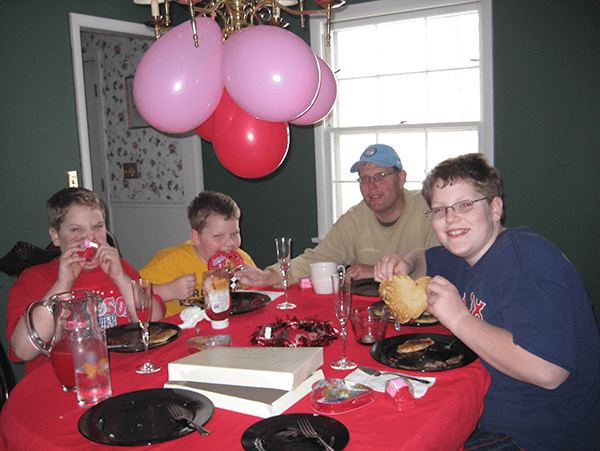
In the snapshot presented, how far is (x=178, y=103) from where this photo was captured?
1716 mm

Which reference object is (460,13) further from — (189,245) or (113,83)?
(113,83)

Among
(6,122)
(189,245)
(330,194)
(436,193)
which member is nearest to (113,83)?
(6,122)

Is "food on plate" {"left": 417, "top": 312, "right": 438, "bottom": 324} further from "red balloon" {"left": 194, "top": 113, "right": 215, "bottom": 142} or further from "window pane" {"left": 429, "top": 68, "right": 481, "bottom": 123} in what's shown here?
"window pane" {"left": 429, "top": 68, "right": 481, "bottom": 123}

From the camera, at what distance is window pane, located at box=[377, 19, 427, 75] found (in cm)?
358

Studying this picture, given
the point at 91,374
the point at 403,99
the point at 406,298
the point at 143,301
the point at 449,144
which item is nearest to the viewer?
the point at 91,374

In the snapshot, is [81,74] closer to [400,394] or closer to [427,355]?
[427,355]

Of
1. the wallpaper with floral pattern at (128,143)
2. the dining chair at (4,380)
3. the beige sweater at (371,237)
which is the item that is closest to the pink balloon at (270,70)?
the dining chair at (4,380)

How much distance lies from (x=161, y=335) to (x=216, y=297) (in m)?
0.22

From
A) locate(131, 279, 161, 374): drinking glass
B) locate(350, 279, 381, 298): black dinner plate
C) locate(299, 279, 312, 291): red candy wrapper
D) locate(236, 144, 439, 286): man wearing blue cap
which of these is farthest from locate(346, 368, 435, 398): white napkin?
locate(236, 144, 439, 286): man wearing blue cap

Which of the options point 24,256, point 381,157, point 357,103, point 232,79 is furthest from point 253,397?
point 357,103

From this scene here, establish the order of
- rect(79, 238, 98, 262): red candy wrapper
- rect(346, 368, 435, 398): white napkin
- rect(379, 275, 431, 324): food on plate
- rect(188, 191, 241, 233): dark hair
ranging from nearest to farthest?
rect(346, 368, 435, 398): white napkin → rect(379, 275, 431, 324): food on plate → rect(79, 238, 98, 262): red candy wrapper → rect(188, 191, 241, 233): dark hair

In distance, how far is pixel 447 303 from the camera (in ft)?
4.29

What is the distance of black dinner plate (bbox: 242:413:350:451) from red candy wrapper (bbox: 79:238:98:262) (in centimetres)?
112

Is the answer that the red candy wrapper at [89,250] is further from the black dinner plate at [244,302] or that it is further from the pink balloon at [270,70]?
the pink balloon at [270,70]
